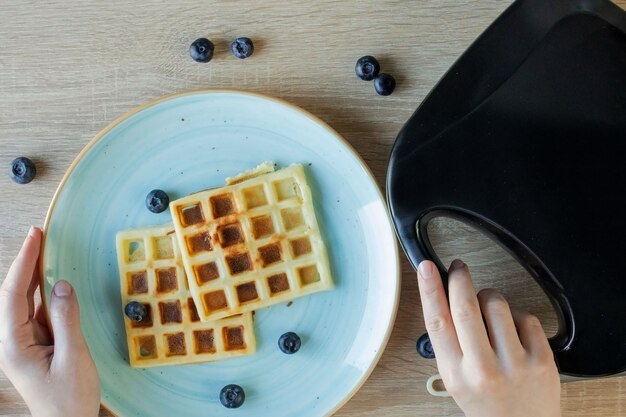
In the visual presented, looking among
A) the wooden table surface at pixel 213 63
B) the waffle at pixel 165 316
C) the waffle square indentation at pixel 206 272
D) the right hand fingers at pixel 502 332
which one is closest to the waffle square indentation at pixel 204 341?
the waffle at pixel 165 316

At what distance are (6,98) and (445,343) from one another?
0.93 m

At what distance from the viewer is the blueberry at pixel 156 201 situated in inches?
48.6

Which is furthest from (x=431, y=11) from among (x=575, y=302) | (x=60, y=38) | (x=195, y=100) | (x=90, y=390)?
(x=90, y=390)

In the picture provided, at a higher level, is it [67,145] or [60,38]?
[60,38]

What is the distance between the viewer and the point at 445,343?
1.09 m

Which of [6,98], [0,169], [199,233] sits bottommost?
[199,233]

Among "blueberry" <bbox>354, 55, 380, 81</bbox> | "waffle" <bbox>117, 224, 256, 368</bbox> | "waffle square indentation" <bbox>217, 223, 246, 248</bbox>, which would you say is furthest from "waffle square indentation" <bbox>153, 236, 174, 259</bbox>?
"blueberry" <bbox>354, 55, 380, 81</bbox>

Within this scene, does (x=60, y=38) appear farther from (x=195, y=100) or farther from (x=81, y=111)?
(x=195, y=100)

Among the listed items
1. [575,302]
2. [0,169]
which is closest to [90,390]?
[0,169]

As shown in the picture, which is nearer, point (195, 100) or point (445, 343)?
point (445, 343)

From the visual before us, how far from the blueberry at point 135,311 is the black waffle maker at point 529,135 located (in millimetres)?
501

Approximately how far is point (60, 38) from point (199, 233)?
46 cm

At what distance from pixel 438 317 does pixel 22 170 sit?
80cm

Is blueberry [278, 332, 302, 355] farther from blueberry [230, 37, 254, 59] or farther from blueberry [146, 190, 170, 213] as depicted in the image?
blueberry [230, 37, 254, 59]
